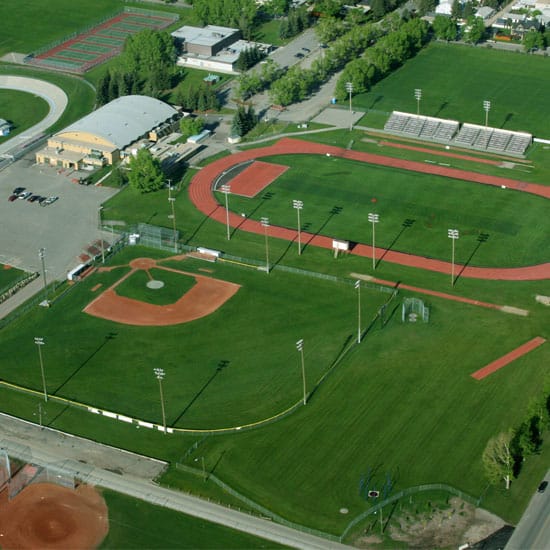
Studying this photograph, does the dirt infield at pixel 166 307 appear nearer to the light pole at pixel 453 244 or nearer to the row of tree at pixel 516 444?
the light pole at pixel 453 244

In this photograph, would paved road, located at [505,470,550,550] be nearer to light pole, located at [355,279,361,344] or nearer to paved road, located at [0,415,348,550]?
paved road, located at [0,415,348,550]

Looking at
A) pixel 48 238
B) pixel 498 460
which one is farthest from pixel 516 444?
pixel 48 238

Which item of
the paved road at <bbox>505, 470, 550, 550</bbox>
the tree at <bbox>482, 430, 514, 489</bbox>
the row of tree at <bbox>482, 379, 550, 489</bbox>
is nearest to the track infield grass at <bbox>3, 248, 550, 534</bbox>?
the paved road at <bbox>505, 470, 550, 550</bbox>

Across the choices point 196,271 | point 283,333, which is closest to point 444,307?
point 283,333

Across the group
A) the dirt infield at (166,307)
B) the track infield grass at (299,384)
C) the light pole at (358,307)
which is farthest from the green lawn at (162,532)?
the light pole at (358,307)

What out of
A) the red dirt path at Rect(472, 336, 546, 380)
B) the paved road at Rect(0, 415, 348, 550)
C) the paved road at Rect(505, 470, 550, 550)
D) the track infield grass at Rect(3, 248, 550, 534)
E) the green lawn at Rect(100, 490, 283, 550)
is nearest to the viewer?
the paved road at Rect(505, 470, 550, 550)

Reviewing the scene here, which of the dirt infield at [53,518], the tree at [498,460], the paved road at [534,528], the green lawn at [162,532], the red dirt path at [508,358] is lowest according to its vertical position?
the dirt infield at [53,518]
